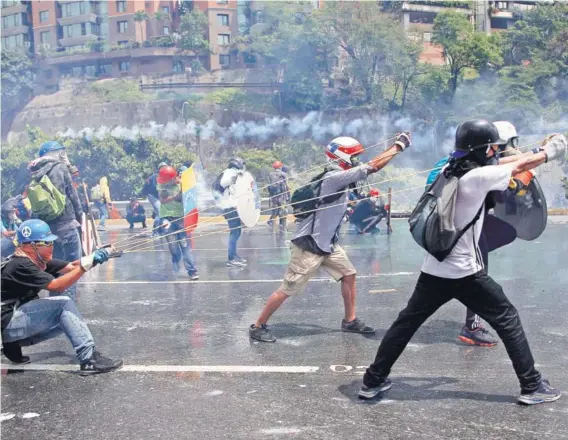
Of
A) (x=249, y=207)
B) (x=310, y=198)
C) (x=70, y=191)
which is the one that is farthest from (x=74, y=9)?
(x=310, y=198)

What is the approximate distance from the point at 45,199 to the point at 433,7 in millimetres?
35303

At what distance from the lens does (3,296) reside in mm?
5055

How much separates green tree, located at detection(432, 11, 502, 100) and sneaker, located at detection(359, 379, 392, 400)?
3175cm

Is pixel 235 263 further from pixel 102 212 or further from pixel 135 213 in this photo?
pixel 102 212

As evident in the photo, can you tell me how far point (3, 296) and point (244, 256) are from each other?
702cm

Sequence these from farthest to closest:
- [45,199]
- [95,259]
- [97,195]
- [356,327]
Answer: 1. [97,195]
2. [45,199]
3. [356,327]
4. [95,259]

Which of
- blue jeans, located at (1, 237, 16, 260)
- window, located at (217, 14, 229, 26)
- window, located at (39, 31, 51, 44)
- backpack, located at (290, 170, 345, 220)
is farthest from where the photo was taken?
window, located at (39, 31, 51, 44)

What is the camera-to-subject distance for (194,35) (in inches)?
1752

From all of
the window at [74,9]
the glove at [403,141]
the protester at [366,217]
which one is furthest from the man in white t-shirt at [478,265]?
the window at [74,9]

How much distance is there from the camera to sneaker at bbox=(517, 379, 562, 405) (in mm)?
4195

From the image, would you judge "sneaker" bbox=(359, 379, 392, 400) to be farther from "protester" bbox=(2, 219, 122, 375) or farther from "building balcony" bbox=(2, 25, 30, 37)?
"building balcony" bbox=(2, 25, 30, 37)

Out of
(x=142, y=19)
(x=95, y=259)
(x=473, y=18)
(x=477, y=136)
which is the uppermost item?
(x=142, y=19)

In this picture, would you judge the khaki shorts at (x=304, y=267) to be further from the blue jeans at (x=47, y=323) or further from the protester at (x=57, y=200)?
the protester at (x=57, y=200)

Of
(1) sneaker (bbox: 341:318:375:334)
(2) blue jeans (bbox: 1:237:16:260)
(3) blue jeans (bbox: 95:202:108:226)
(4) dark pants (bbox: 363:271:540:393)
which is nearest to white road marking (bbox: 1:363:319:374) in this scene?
(4) dark pants (bbox: 363:271:540:393)
